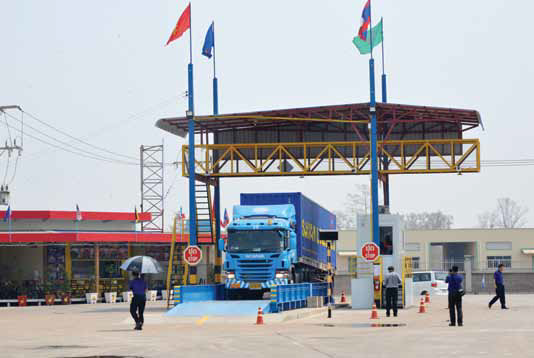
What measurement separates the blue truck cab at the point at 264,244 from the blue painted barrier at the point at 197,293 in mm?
453

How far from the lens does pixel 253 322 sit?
1136 inches

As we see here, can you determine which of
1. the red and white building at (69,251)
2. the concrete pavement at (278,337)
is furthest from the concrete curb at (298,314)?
the red and white building at (69,251)

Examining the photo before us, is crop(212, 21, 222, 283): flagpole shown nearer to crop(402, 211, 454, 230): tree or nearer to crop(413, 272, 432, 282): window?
crop(413, 272, 432, 282): window

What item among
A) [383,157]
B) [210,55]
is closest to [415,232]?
[383,157]

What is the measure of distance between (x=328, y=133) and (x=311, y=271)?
8892 mm

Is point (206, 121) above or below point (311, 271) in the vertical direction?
above

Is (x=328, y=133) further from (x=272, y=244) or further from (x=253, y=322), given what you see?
(x=253, y=322)

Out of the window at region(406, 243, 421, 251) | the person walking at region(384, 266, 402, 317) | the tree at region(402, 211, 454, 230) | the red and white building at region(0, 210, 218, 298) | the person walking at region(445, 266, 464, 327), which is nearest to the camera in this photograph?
the person walking at region(445, 266, 464, 327)

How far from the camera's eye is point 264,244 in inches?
1373

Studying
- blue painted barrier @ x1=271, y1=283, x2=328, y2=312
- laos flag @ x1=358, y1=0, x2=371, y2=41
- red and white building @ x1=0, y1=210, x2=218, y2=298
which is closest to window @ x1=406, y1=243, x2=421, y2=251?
red and white building @ x1=0, y1=210, x2=218, y2=298

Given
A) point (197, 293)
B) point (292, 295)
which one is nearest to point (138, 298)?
point (197, 293)

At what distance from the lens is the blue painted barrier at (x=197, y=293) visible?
110 ft

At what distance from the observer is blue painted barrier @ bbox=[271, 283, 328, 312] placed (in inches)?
1241

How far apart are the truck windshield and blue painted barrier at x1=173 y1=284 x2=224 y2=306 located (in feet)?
6.01
